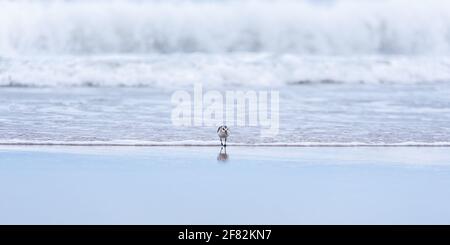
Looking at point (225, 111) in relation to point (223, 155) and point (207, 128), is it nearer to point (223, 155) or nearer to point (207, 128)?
point (207, 128)

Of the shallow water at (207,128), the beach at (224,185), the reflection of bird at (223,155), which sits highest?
the shallow water at (207,128)

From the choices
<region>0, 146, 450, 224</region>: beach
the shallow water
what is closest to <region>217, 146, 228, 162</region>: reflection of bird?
<region>0, 146, 450, 224</region>: beach

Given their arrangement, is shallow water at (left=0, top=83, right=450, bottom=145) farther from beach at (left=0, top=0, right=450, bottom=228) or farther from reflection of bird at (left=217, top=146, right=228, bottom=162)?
reflection of bird at (left=217, top=146, right=228, bottom=162)

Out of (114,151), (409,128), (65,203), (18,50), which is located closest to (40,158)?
(114,151)

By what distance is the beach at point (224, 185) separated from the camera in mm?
4309

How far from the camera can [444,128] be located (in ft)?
24.1

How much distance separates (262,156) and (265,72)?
19.8 ft

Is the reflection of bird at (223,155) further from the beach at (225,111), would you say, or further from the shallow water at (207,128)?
the shallow water at (207,128)

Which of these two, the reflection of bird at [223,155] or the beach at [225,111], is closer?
the beach at [225,111]

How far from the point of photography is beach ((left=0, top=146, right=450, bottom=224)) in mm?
4309

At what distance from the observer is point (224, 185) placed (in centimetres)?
499

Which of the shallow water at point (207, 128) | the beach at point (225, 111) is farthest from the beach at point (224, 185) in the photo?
the shallow water at point (207, 128)

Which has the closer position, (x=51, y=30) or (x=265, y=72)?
(x=265, y=72)
